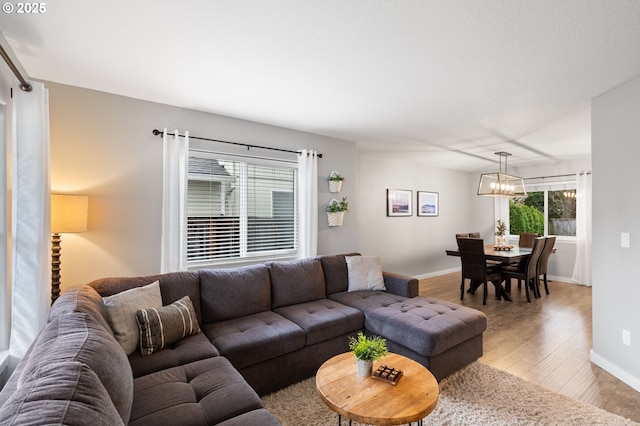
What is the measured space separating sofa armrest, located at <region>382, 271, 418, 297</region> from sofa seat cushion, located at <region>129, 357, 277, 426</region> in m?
2.06

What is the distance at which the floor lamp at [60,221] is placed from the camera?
2.17m

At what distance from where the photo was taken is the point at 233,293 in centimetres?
268

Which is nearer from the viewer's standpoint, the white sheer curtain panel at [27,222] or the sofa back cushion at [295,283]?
the white sheer curtain panel at [27,222]

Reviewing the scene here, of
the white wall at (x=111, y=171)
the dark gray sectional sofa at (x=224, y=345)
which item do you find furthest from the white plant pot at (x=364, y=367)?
the white wall at (x=111, y=171)

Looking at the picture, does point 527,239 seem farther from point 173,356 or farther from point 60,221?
point 60,221

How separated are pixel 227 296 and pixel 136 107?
77.6 inches

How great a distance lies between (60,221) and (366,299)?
8.88ft

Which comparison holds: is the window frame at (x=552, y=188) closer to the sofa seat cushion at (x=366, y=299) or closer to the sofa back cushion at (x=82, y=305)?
the sofa seat cushion at (x=366, y=299)

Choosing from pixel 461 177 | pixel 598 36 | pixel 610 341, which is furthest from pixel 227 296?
pixel 461 177

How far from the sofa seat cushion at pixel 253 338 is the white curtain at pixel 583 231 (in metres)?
6.00

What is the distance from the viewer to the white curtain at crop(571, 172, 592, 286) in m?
5.51

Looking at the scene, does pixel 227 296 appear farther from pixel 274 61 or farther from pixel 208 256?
pixel 274 61

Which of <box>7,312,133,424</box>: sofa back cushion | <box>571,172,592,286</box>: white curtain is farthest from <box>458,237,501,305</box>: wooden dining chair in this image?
<box>7,312,133,424</box>: sofa back cushion

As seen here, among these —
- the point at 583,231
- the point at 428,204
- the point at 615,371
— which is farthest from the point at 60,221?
the point at 583,231
